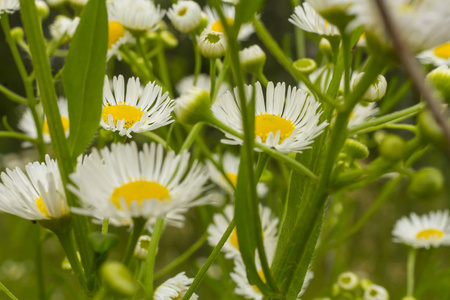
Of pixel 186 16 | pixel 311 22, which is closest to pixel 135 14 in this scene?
pixel 186 16

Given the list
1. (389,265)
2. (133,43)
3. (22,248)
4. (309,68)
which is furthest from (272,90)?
(389,265)

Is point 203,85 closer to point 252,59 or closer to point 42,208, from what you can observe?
point 252,59

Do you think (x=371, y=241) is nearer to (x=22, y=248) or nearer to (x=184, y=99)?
(x=22, y=248)

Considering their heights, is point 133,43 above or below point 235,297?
above

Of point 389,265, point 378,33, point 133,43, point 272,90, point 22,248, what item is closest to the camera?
point 378,33

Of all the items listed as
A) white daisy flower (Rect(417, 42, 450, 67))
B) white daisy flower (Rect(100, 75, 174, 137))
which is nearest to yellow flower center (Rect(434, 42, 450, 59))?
white daisy flower (Rect(417, 42, 450, 67))

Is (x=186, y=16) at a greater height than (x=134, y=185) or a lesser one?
greater

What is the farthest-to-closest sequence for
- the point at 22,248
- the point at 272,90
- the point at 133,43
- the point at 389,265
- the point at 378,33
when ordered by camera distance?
the point at 389,265
the point at 22,248
the point at 133,43
the point at 272,90
the point at 378,33
